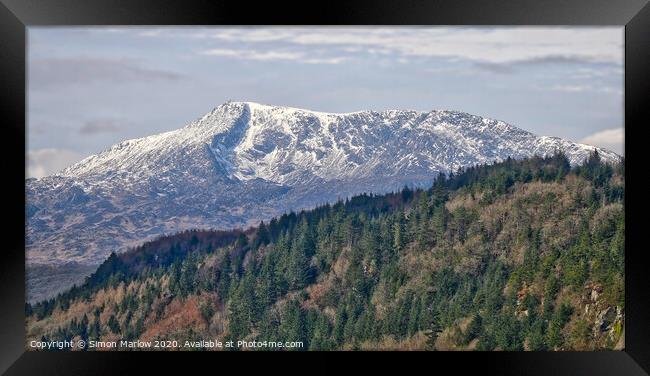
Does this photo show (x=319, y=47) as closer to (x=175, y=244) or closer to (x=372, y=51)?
(x=372, y=51)

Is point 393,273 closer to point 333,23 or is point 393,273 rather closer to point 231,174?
point 231,174

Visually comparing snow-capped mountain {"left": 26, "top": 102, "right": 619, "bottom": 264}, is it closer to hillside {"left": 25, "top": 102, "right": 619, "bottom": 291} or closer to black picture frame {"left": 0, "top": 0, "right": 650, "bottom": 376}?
hillside {"left": 25, "top": 102, "right": 619, "bottom": 291}

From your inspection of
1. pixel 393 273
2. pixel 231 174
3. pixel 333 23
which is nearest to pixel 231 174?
pixel 231 174

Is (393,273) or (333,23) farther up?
(333,23)

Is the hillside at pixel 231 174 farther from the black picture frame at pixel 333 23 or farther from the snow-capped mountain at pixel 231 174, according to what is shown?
the black picture frame at pixel 333 23

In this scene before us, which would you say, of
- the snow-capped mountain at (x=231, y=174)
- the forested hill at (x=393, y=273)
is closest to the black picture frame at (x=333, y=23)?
the forested hill at (x=393, y=273)

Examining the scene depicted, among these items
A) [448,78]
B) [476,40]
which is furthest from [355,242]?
[476,40]
